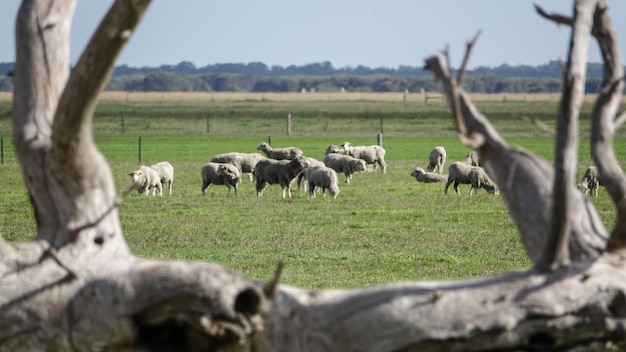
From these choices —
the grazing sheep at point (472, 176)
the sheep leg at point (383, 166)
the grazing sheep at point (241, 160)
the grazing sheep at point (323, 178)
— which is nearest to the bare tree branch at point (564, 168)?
the grazing sheep at point (323, 178)

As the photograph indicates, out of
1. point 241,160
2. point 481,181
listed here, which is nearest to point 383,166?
point 241,160

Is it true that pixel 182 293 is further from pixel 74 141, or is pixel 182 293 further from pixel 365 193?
pixel 365 193

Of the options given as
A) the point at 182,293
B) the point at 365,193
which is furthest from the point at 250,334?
the point at 365,193

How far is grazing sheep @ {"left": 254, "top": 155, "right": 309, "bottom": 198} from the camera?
2775cm

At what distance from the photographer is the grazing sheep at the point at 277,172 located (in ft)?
91.0

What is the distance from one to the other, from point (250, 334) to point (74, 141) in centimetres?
117

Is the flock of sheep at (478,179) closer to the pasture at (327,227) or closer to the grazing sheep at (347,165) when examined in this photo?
the pasture at (327,227)

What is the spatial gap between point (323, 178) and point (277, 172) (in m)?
1.32

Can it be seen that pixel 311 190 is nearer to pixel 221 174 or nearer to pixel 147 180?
pixel 221 174

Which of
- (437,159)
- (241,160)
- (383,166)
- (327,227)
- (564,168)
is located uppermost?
(564,168)

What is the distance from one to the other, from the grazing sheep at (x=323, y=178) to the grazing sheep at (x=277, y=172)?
504mm

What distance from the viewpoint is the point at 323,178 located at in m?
27.1

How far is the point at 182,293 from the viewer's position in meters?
4.83

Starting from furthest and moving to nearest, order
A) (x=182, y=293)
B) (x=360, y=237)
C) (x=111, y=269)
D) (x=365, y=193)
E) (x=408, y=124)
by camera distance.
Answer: (x=408, y=124), (x=365, y=193), (x=360, y=237), (x=111, y=269), (x=182, y=293)
